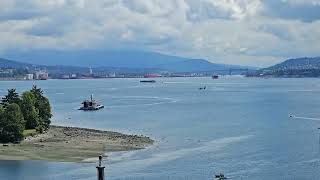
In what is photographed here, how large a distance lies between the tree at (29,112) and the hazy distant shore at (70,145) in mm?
2149

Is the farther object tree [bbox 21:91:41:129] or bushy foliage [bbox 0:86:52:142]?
tree [bbox 21:91:41:129]

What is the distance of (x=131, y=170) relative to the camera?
59.8 m

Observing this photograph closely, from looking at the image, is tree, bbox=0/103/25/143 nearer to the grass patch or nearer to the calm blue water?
the grass patch

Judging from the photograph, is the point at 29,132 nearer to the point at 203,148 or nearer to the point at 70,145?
the point at 70,145

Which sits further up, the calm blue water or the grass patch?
the grass patch

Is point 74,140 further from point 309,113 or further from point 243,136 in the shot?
point 309,113

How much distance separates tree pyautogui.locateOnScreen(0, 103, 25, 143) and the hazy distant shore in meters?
1.27

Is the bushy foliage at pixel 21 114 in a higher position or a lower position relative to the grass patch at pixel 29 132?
higher

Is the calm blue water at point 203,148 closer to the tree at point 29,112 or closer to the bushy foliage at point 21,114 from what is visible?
the bushy foliage at point 21,114

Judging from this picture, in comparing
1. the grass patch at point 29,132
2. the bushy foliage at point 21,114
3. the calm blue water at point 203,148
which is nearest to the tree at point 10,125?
the bushy foliage at point 21,114

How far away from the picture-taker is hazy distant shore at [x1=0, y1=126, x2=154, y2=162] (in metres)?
67.9

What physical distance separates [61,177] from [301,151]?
1114 inches

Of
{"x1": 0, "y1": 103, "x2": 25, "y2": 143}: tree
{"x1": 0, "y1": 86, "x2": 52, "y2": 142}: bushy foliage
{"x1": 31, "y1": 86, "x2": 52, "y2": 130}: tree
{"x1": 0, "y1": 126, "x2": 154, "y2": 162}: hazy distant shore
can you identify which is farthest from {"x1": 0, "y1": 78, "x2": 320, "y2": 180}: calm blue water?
{"x1": 31, "y1": 86, "x2": 52, "y2": 130}: tree

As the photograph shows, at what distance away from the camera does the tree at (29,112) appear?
83.4 m
